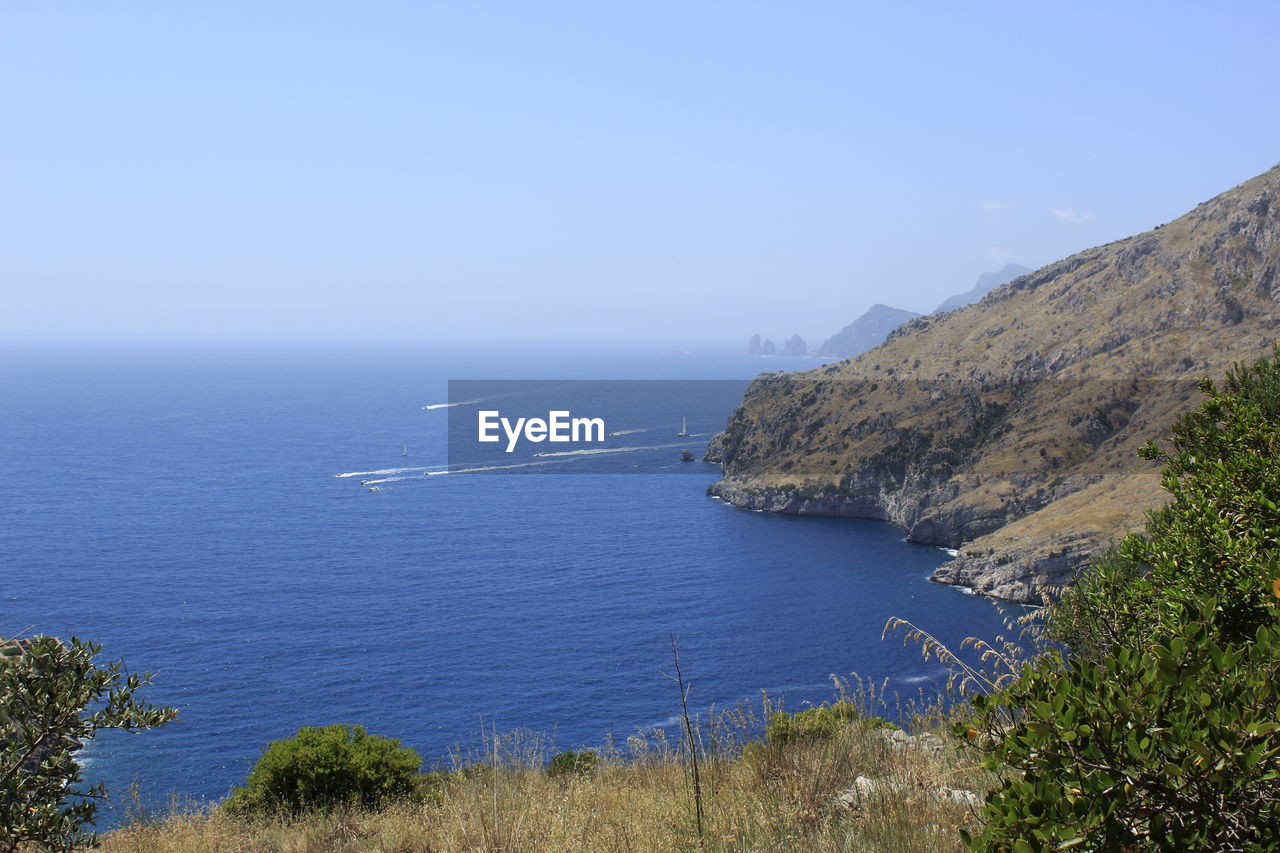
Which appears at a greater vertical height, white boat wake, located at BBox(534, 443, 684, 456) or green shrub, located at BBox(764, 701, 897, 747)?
green shrub, located at BBox(764, 701, 897, 747)

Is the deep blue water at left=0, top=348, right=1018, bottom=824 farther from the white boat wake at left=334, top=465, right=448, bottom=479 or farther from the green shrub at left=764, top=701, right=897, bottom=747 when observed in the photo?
the green shrub at left=764, top=701, right=897, bottom=747

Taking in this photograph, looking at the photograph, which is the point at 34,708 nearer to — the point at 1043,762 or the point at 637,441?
the point at 1043,762

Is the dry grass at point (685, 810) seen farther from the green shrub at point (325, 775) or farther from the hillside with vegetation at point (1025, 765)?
the green shrub at point (325, 775)

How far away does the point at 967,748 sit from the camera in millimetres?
7590

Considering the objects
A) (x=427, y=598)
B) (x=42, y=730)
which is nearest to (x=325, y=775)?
(x=42, y=730)

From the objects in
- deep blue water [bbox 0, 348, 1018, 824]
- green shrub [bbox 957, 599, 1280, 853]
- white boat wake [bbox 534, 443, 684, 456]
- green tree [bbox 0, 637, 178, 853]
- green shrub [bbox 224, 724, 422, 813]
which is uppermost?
green shrub [bbox 957, 599, 1280, 853]

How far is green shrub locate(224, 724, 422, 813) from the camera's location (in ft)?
43.6

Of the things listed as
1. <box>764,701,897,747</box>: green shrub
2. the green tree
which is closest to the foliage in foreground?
<box>764,701,897,747</box>: green shrub

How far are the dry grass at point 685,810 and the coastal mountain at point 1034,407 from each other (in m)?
76.5

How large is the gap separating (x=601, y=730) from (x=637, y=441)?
378 feet

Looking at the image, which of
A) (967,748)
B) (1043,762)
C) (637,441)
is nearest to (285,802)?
(967,748)

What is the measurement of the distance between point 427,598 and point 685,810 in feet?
234

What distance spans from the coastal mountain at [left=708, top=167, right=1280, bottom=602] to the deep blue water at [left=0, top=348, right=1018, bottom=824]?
595 centimetres

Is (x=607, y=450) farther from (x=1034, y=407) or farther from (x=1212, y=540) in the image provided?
(x=1212, y=540)
